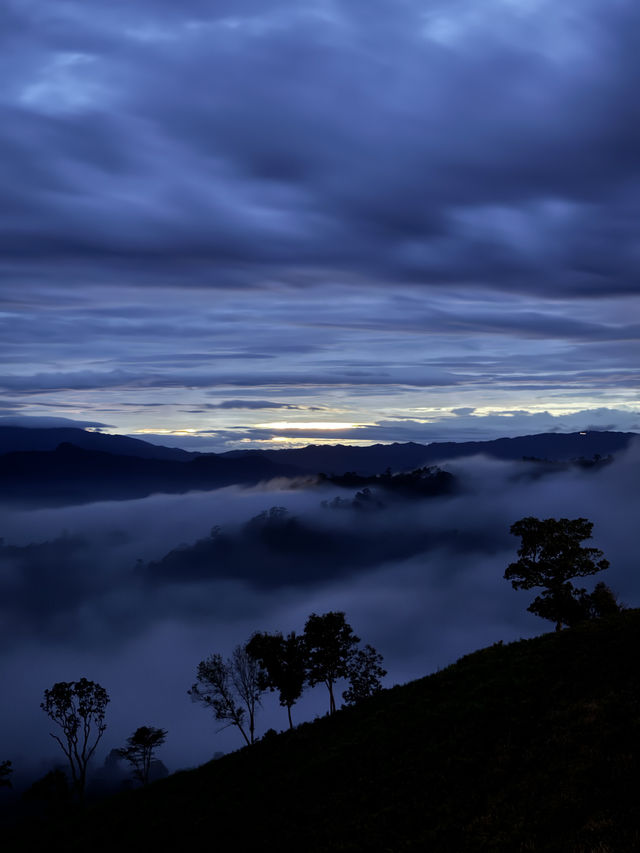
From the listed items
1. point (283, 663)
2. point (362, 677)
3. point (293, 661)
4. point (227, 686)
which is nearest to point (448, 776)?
point (293, 661)

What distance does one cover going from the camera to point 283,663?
69.8 m

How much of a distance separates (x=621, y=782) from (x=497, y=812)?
4494mm

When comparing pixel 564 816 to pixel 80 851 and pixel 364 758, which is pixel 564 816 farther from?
pixel 80 851

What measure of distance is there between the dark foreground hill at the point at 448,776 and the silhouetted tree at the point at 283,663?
76.4 ft

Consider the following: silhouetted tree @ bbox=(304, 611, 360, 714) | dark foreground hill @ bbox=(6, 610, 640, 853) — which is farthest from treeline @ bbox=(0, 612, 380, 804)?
dark foreground hill @ bbox=(6, 610, 640, 853)

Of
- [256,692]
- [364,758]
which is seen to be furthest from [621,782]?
[256,692]

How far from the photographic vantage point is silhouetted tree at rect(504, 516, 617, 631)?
59.3 meters

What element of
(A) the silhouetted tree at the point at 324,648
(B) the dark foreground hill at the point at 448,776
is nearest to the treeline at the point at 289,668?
(A) the silhouetted tree at the point at 324,648

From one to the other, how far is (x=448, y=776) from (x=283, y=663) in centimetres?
4620

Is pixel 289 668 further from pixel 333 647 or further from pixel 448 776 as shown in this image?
pixel 448 776

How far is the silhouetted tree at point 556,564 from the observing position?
59281mm

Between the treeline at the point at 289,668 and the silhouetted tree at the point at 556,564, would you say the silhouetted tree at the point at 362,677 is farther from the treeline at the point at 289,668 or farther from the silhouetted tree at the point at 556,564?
the silhouetted tree at the point at 556,564

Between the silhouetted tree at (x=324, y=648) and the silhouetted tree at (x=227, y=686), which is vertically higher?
the silhouetted tree at (x=324, y=648)

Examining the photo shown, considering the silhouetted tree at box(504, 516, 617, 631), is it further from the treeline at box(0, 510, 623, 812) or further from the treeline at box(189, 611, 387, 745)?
the treeline at box(189, 611, 387, 745)
